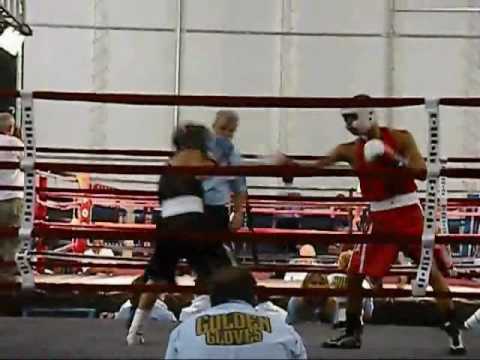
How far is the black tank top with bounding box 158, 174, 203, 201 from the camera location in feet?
13.4

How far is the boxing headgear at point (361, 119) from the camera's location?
4277mm

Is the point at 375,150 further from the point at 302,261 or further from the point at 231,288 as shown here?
the point at 302,261

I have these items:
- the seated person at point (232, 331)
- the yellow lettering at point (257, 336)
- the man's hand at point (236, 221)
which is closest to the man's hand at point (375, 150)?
the man's hand at point (236, 221)

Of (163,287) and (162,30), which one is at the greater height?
(162,30)

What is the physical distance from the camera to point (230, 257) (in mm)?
4332

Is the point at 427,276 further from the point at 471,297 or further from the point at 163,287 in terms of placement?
the point at 163,287

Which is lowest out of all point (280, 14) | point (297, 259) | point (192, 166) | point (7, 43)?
point (297, 259)

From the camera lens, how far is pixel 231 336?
2.93 m

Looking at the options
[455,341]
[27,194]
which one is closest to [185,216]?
[27,194]

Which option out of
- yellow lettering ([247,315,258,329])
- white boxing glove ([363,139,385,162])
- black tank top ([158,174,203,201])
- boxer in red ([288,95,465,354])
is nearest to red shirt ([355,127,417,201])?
boxer in red ([288,95,465,354])

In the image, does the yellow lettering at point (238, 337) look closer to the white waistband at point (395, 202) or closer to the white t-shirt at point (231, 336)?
the white t-shirt at point (231, 336)

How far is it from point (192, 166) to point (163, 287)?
1.62 ft

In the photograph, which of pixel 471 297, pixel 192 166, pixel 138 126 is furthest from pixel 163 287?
pixel 138 126

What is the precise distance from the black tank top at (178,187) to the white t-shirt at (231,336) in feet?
3.83
